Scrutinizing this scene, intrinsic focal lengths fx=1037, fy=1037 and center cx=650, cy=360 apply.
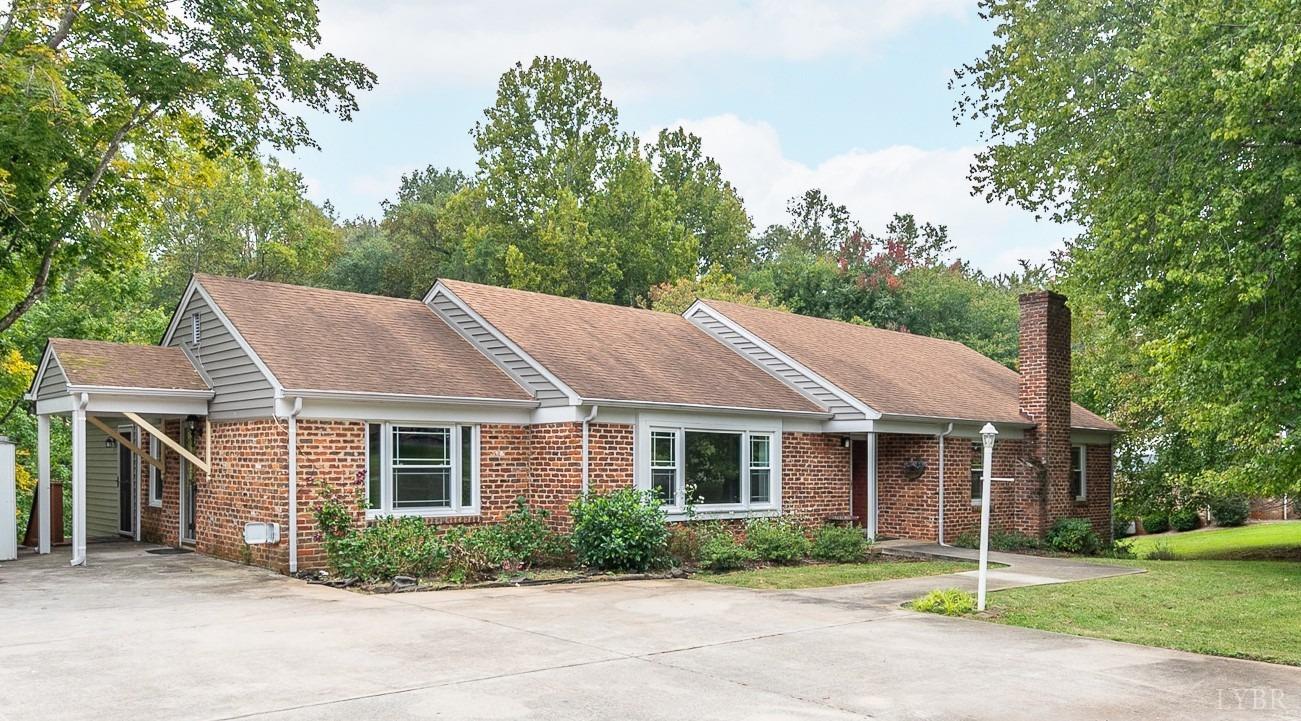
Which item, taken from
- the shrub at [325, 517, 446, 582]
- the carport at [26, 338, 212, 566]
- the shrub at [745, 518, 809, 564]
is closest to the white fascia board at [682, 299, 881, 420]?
the shrub at [745, 518, 809, 564]

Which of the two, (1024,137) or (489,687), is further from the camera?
(1024,137)

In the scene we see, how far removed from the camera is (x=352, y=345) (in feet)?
51.1

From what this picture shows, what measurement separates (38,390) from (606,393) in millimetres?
8544

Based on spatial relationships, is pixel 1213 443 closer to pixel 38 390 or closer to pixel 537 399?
pixel 537 399

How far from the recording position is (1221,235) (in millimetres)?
12992

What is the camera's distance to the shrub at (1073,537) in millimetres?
19969

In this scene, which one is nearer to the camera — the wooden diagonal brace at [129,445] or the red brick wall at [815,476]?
the wooden diagonal brace at [129,445]

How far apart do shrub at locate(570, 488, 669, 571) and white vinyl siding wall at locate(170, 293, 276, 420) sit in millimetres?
4469

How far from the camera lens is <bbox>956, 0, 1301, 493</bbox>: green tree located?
12375mm

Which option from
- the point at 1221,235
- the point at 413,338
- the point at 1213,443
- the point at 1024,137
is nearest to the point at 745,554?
the point at 413,338

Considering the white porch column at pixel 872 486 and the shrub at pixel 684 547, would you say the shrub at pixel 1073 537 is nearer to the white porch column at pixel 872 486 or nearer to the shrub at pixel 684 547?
the white porch column at pixel 872 486

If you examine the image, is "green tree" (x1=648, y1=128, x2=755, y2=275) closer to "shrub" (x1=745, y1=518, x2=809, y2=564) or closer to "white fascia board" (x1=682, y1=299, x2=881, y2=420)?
"white fascia board" (x1=682, y1=299, x2=881, y2=420)

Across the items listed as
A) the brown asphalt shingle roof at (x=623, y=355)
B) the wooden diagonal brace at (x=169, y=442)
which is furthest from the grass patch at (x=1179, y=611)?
the wooden diagonal brace at (x=169, y=442)

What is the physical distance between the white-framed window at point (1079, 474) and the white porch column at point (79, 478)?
19.2 meters
